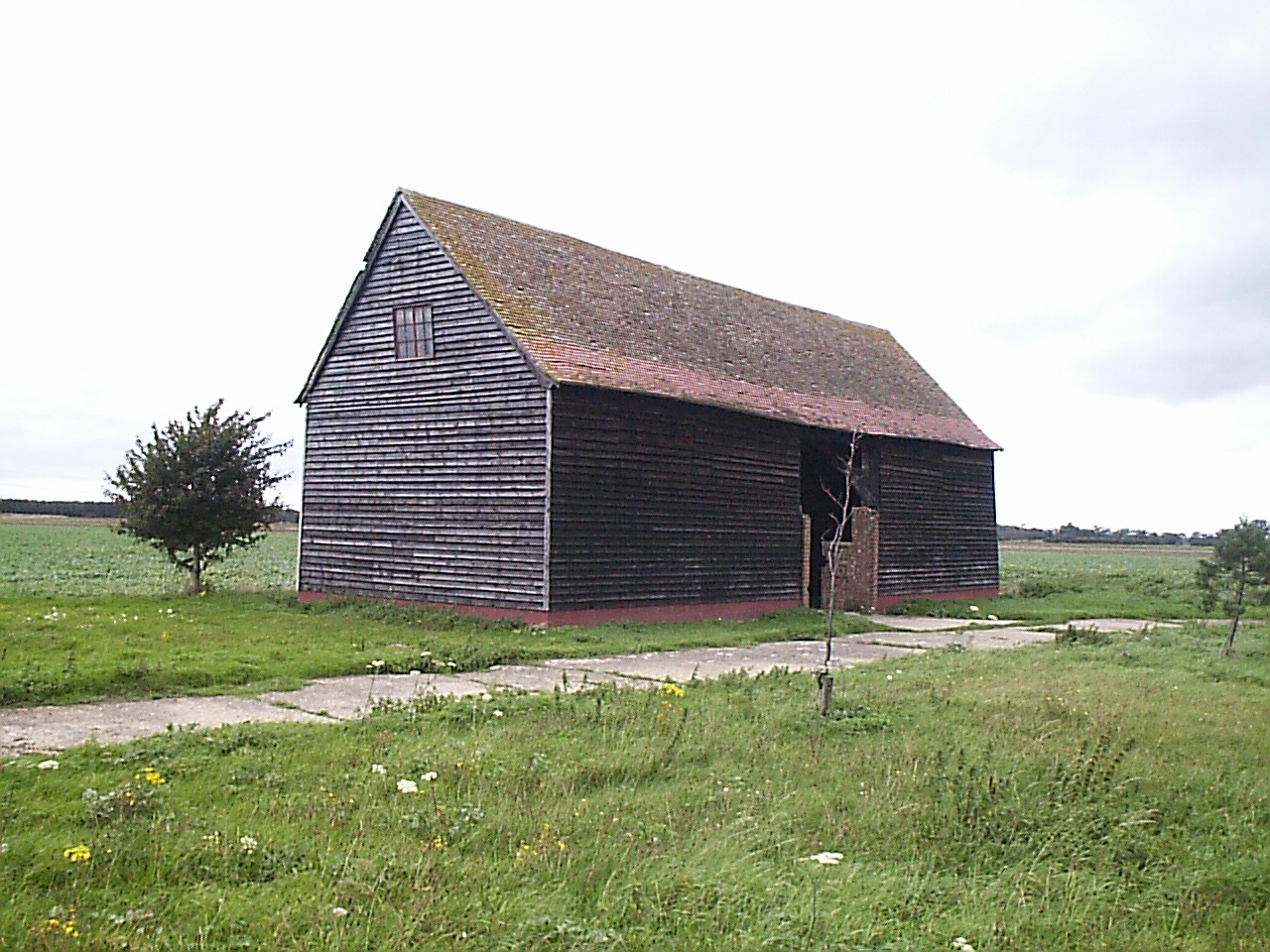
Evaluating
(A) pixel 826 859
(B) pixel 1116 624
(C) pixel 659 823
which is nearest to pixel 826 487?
(B) pixel 1116 624

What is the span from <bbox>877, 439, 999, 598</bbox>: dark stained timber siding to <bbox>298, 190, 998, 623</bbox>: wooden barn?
21cm

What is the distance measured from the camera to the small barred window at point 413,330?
868 inches

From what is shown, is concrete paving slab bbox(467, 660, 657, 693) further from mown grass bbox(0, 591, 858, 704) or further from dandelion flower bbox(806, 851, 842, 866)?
dandelion flower bbox(806, 851, 842, 866)

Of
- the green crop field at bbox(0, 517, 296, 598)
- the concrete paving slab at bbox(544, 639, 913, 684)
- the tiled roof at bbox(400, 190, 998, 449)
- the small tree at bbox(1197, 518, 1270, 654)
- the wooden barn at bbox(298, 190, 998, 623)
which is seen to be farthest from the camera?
the green crop field at bbox(0, 517, 296, 598)

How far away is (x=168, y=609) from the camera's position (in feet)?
66.1

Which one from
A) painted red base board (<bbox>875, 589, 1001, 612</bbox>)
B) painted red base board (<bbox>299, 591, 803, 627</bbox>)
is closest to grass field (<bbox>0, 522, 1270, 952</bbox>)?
painted red base board (<bbox>299, 591, 803, 627</bbox>)

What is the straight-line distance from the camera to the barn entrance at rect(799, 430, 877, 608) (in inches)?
1075

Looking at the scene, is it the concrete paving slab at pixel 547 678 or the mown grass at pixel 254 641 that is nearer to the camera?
the mown grass at pixel 254 641

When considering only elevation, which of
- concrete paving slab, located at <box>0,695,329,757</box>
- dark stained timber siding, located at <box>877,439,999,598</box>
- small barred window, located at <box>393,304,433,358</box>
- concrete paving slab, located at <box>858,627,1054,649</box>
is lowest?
concrete paving slab, located at <box>0,695,329,757</box>

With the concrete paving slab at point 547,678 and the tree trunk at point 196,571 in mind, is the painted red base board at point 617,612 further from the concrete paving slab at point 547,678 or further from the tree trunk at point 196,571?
the concrete paving slab at point 547,678

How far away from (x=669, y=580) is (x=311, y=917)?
56.0ft

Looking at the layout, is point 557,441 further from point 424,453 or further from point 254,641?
point 254,641

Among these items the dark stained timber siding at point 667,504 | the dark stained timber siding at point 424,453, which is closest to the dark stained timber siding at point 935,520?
the dark stained timber siding at point 667,504

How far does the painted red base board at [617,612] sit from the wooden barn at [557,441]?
5 centimetres
